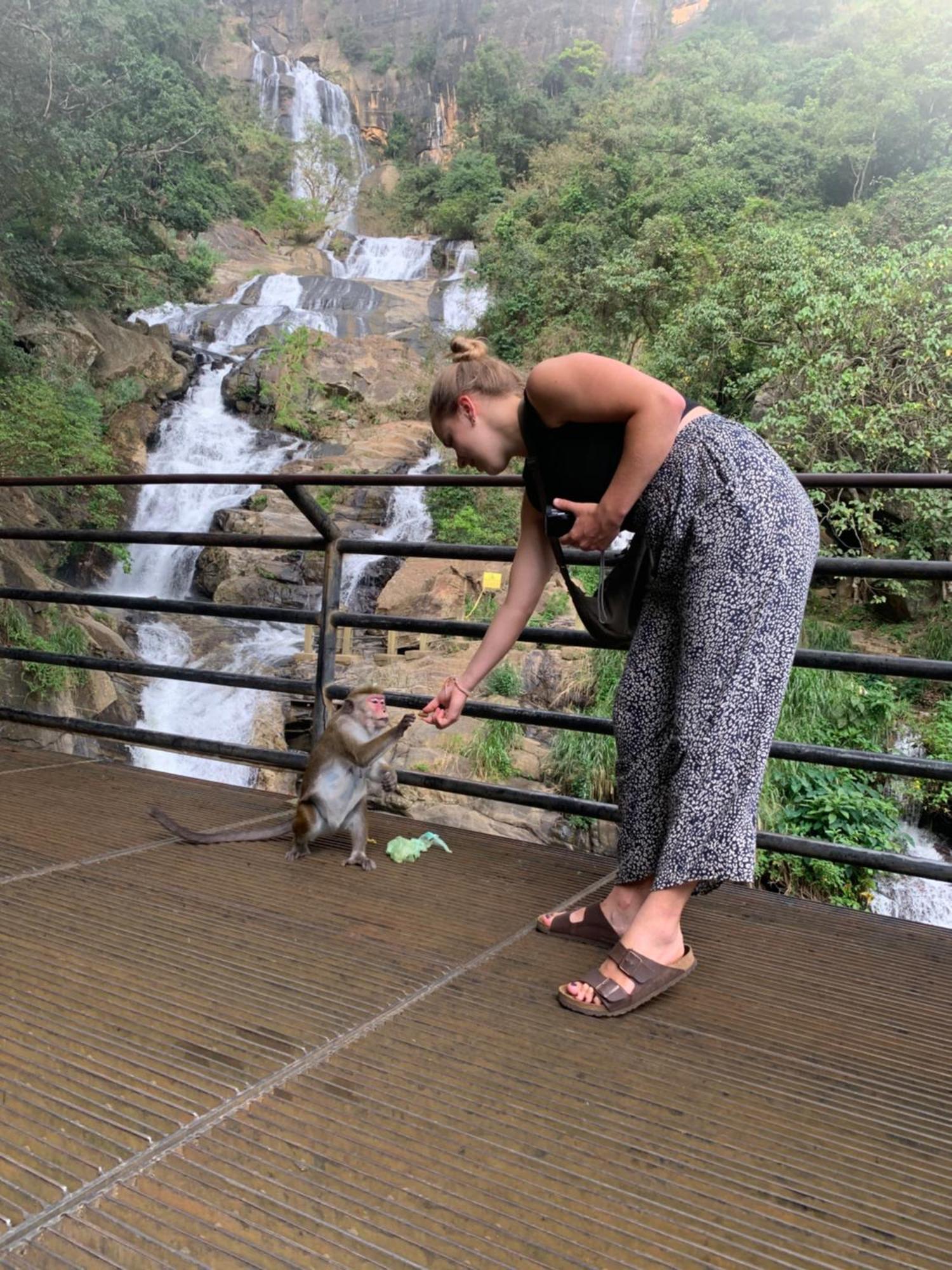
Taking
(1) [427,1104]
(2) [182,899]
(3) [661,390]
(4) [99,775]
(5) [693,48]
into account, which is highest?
(5) [693,48]

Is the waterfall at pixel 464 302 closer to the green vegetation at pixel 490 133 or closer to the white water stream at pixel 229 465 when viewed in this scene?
the white water stream at pixel 229 465

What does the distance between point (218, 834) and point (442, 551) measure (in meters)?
1.02

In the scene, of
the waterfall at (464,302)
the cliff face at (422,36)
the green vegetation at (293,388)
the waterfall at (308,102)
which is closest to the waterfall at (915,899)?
the green vegetation at (293,388)

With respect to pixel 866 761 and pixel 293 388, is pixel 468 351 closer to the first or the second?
pixel 866 761

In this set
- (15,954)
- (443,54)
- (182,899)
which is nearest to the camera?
(15,954)

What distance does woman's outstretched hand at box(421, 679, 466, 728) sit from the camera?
2.21 meters

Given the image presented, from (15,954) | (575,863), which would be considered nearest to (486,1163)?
(15,954)

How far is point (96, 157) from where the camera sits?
46.6 feet

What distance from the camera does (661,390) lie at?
1.77 m

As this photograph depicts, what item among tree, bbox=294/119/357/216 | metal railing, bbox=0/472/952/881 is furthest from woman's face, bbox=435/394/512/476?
tree, bbox=294/119/357/216

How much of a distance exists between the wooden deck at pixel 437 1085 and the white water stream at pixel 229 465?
4813mm

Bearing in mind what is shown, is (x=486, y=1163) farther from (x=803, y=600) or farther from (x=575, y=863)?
(x=575, y=863)

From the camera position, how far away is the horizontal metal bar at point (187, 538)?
10.7ft

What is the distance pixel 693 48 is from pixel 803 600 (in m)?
35.8
